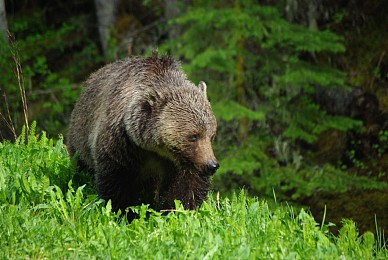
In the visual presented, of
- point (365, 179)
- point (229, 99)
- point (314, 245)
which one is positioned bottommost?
point (365, 179)

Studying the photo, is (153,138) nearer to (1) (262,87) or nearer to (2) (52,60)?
(1) (262,87)

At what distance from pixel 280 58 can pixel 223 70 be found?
55.8 inches

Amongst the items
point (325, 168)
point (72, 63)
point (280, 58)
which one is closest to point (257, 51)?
point (280, 58)

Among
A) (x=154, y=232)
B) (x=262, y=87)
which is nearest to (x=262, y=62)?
(x=262, y=87)

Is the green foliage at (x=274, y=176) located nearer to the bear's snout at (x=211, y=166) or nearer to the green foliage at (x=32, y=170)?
the green foliage at (x=32, y=170)

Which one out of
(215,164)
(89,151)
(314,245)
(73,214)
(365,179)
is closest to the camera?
(314,245)

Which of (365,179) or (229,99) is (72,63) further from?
(365,179)

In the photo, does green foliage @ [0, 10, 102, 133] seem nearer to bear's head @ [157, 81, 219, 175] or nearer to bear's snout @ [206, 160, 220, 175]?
bear's head @ [157, 81, 219, 175]

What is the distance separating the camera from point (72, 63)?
19219mm

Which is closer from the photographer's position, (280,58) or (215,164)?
(215,164)

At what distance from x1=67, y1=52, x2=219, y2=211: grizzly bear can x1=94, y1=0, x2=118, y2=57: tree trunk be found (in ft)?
38.9

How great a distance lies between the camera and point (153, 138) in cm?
639

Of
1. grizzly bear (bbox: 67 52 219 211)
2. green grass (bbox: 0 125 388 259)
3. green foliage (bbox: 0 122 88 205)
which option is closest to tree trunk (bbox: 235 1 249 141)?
green foliage (bbox: 0 122 88 205)

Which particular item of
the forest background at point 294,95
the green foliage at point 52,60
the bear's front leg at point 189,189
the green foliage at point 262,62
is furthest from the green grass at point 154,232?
the green foliage at point 52,60
